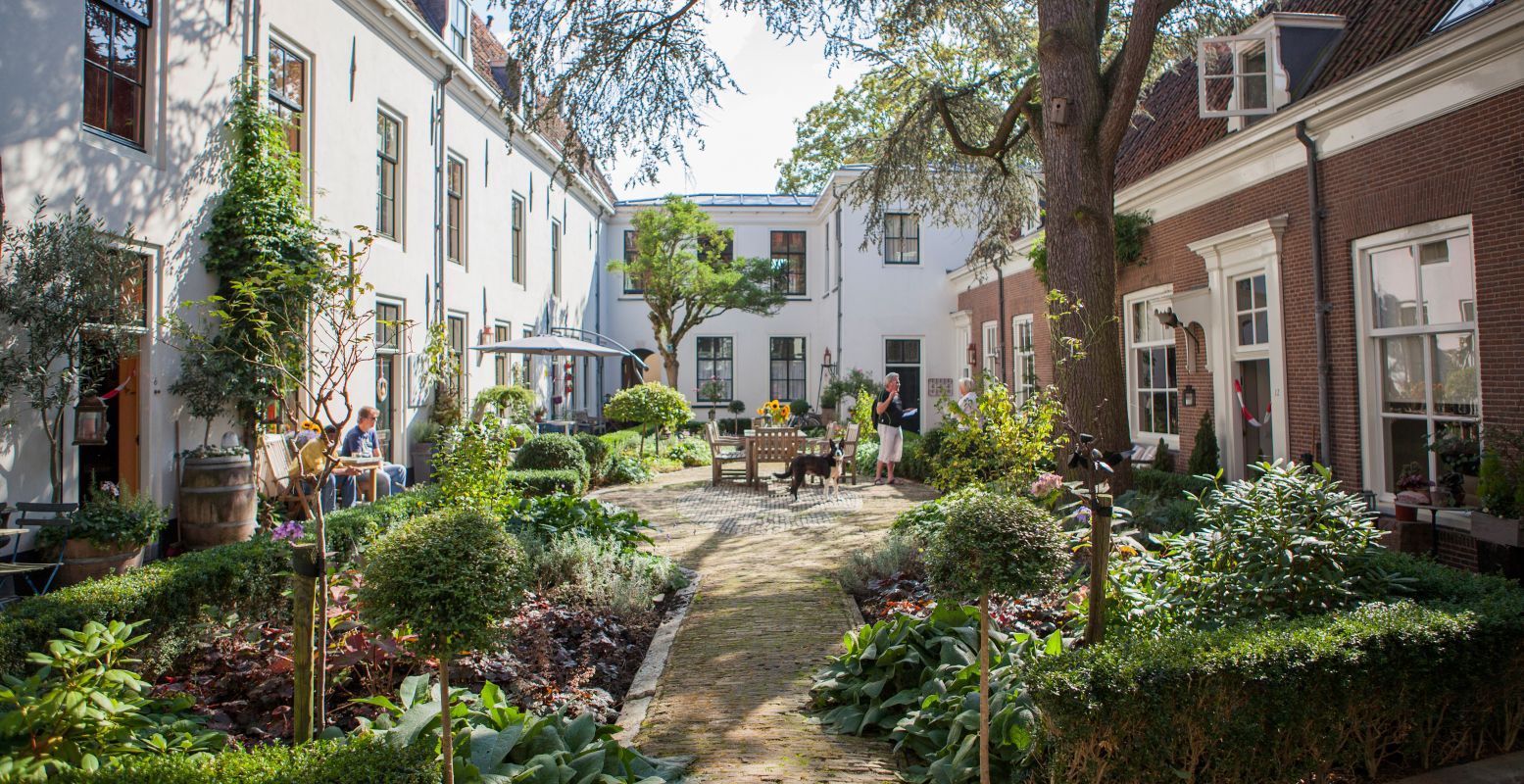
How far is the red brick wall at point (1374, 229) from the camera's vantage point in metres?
7.16

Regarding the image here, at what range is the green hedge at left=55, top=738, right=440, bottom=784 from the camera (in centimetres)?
255

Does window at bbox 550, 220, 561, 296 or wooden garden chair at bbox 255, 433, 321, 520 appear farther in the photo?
window at bbox 550, 220, 561, 296

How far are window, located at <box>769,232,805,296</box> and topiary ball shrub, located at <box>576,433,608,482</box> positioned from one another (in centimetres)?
1570

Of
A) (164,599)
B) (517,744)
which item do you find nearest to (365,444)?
(164,599)

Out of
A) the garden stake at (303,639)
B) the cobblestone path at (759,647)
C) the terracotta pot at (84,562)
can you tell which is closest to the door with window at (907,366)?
the cobblestone path at (759,647)

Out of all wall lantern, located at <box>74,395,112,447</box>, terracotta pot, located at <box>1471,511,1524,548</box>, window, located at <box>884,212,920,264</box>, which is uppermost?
window, located at <box>884,212,920,264</box>

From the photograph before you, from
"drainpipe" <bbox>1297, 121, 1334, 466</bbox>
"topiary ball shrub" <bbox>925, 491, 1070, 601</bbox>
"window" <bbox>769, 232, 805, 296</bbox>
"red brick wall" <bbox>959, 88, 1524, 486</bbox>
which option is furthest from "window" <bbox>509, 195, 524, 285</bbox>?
"topiary ball shrub" <bbox>925, 491, 1070, 601</bbox>

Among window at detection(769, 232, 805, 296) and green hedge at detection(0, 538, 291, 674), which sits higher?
window at detection(769, 232, 805, 296)

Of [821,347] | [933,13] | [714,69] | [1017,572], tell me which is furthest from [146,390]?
[821,347]

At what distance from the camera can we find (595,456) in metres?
14.8

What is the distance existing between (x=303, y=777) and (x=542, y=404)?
700 inches

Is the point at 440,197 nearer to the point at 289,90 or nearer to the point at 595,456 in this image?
the point at 289,90

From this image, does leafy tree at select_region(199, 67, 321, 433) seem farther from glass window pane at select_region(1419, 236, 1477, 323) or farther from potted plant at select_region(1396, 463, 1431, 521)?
glass window pane at select_region(1419, 236, 1477, 323)

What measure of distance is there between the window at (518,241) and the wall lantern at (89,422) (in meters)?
12.1
